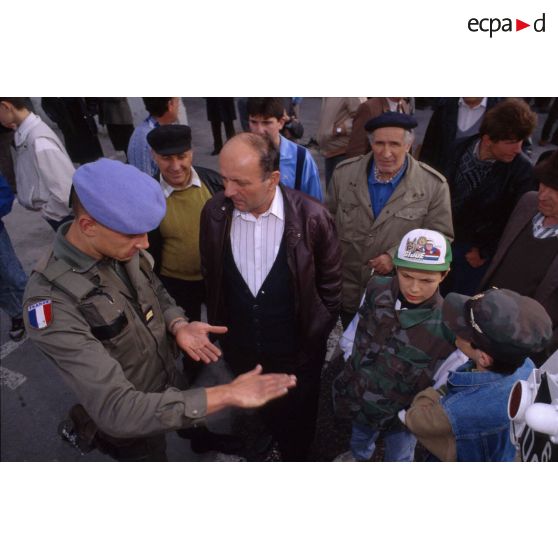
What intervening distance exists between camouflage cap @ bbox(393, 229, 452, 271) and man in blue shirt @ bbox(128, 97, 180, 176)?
2.33 meters

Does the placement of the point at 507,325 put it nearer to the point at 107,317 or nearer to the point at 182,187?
the point at 107,317

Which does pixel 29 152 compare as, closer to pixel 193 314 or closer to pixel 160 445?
pixel 193 314

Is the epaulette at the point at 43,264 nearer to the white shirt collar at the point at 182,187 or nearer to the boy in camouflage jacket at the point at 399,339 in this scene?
the white shirt collar at the point at 182,187

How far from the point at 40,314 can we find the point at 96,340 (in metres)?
0.23

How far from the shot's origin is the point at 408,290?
2.11 m

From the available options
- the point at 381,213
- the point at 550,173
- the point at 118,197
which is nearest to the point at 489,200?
the point at 550,173

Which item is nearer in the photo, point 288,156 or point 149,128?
point 288,156

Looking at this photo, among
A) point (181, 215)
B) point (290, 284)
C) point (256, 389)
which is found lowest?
point (256, 389)

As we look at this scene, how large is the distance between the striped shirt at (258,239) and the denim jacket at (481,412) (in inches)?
45.6

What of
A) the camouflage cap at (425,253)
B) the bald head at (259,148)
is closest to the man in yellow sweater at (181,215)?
the bald head at (259,148)

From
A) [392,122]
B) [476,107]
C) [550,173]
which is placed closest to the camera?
[550,173]

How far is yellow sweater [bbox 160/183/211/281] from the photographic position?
2932mm

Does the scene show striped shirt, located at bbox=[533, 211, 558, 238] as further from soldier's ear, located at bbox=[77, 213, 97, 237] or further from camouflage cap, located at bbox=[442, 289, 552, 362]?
soldier's ear, located at bbox=[77, 213, 97, 237]

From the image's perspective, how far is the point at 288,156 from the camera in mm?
3205
